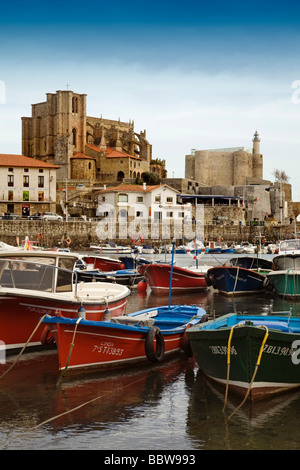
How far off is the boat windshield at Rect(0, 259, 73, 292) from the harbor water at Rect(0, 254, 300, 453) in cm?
179

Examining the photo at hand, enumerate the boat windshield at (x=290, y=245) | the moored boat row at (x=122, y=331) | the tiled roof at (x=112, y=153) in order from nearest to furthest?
1. the moored boat row at (x=122, y=331)
2. the boat windshield at (x=290, y=245)
3. the tiled roof at (x=112, y=153)

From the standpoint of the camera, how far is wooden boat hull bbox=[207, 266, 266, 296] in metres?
28.0

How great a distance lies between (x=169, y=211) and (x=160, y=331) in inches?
2349

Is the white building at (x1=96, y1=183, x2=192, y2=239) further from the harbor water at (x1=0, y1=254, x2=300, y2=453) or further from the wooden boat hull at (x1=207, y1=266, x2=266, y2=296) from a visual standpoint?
the harbor water at (x1=0, y1=254, x2=300, y2=453)

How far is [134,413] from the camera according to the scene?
10555 mm

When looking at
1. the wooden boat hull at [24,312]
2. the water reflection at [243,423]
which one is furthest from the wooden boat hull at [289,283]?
the water reflection at [243,423]

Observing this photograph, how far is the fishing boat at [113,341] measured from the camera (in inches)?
483

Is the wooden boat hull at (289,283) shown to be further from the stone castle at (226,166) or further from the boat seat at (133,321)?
the stone castle at (226,166)

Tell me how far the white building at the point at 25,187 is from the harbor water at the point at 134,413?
183 feet

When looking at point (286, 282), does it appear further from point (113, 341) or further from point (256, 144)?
point (256, 144)

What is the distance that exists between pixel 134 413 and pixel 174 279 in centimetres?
1889

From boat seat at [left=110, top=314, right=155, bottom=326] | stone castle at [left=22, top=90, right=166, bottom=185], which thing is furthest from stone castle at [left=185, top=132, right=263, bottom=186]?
boat seat at [left=110, top=314, right=155, bottom=326]

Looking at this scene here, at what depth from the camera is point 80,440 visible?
9.27m

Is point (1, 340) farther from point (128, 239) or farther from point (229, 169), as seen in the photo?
point (229, 169)
